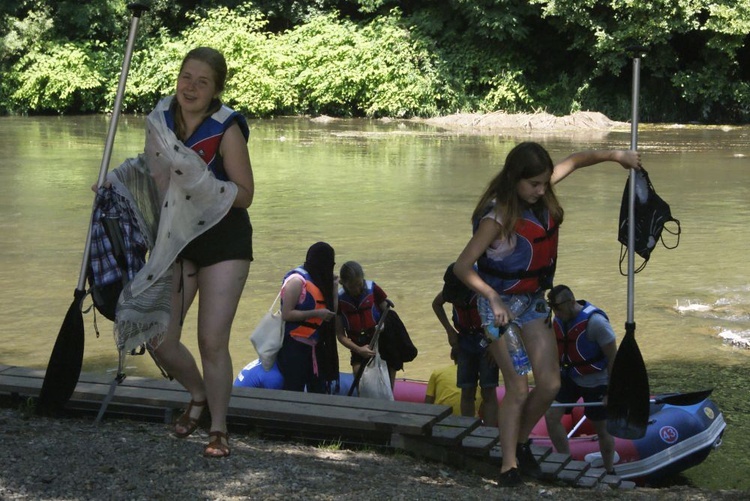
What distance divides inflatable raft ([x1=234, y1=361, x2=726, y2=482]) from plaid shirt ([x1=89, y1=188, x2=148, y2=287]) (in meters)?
2.52

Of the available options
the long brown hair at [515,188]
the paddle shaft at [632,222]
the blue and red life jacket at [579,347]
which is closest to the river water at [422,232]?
the blue and red life jacket at [579,347]

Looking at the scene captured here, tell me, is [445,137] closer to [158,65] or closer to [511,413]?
[158,65]

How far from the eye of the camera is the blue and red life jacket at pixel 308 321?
23.4 feet

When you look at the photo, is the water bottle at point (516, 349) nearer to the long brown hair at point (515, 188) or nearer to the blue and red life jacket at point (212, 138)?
the long brown hair at point (515, 188)

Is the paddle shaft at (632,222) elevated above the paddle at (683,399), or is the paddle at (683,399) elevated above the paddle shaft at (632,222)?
the paddle shaft at (632,222)

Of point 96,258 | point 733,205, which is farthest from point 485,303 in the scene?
point 733,205

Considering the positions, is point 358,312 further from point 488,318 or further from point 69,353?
point 488,318

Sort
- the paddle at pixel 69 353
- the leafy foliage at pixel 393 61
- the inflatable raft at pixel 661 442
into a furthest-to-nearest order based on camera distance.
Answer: the leafy foliage at pixel 393 61
the inflatable raft at pixel 661 442
the paddle at pixel 69 353

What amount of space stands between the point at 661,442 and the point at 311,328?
2326 millimetres

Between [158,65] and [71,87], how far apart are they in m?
2.91

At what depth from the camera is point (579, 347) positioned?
21.7 feet

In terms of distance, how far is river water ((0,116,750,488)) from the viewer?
1017cm

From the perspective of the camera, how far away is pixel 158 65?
37.4 meters

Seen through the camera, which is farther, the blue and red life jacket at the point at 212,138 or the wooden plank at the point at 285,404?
the wooden plank at the point at 285,404
